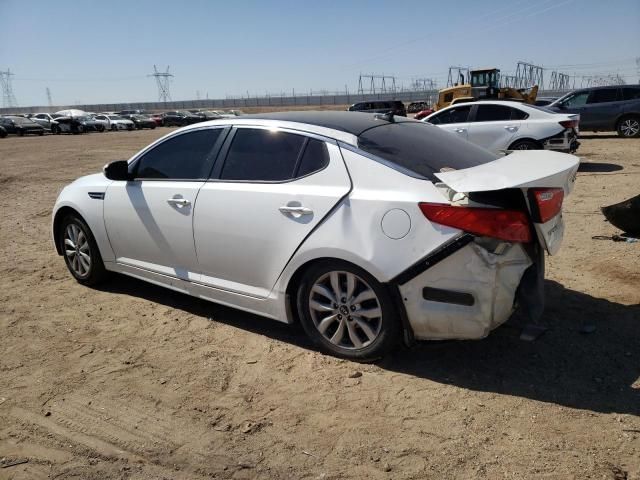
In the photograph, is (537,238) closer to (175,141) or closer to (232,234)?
(232,234)

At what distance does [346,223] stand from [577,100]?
1704cm

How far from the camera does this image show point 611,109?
54.4ft

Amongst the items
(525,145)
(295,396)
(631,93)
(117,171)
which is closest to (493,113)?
(525,145)

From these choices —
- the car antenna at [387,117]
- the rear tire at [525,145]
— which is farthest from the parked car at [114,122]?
the car antenna at [387,117]

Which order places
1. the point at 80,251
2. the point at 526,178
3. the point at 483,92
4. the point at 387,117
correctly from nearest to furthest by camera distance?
the point at 526,178 < the point at 387,117 < the point at 80,251 < the point at 483,92

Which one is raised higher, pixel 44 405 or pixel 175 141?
pixel 175 141

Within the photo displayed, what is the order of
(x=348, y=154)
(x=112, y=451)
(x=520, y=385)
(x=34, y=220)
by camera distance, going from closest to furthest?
(x=112, y=451) → (x=520, y=385) → (x=348, y=154) → (x=34, y=220)

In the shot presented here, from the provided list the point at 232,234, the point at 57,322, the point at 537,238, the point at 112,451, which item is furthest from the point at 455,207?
the point at 57,322

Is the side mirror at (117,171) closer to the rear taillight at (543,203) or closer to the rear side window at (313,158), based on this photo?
the rear side window at (313,158)

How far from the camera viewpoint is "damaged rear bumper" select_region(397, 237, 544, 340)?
2857mm

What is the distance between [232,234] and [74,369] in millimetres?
1388

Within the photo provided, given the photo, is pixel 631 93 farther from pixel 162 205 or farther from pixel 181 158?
pixel 162 205

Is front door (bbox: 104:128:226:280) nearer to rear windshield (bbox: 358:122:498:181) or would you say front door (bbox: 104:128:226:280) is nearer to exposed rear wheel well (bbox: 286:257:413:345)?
exposed rear wheel well (bbox: 286:257:413:345)

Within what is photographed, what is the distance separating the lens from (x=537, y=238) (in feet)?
9.75
